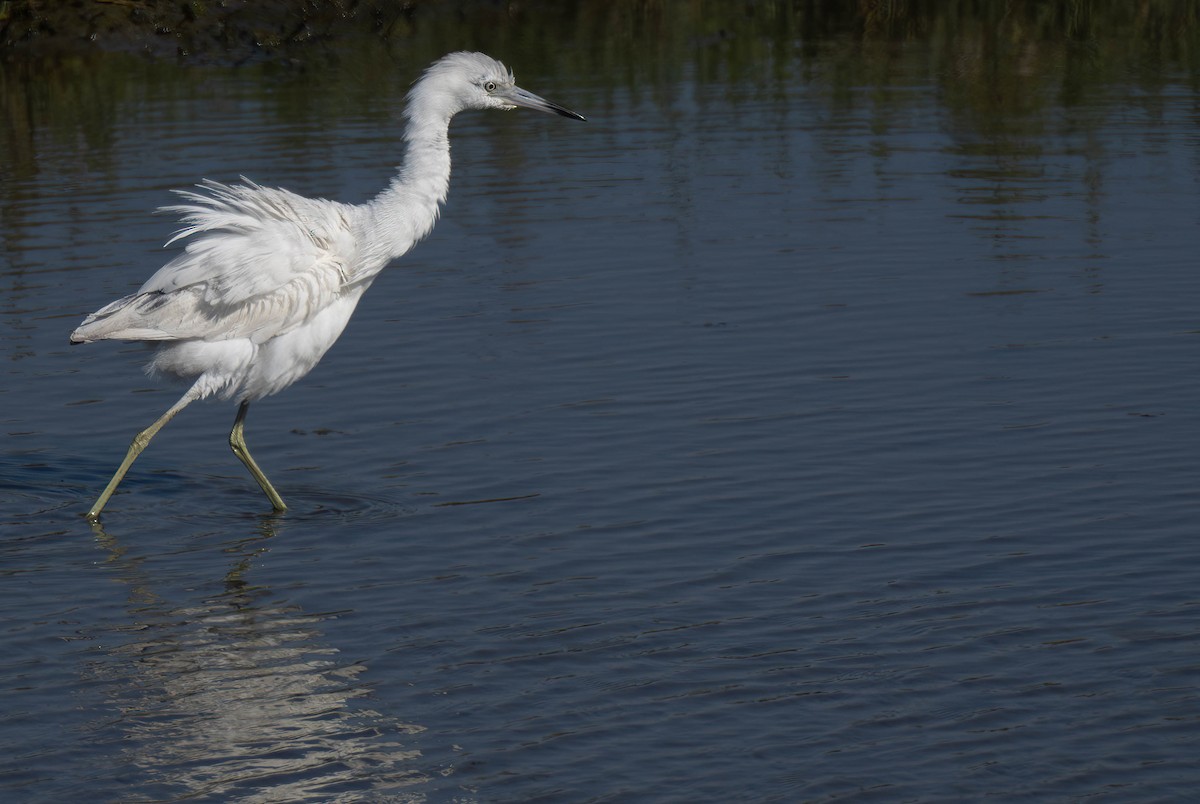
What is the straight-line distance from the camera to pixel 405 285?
43.2 ft

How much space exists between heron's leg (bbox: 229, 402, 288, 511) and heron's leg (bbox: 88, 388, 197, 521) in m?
0.34

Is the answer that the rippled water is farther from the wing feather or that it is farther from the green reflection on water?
the green reflection on water

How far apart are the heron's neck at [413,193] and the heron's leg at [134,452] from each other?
3.86 ft

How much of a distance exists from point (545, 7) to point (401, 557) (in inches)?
805

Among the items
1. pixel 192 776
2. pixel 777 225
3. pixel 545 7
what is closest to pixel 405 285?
pixel 777 225

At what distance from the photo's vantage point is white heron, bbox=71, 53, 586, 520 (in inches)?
351

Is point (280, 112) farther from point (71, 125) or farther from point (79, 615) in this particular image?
point (79, 615)

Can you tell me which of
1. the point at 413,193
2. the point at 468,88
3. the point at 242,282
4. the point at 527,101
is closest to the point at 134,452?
the point at 242,282

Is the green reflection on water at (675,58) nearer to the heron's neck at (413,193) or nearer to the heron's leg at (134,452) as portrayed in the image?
the heron's neck at (413,193)

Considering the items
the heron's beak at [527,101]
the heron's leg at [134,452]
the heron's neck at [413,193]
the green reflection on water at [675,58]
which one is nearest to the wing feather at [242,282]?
the heron's neck at [413,193]

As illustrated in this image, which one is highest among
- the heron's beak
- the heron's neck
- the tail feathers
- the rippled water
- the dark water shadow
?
the heron's beak

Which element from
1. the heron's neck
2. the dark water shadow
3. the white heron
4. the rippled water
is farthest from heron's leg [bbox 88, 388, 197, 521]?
the heron's neck

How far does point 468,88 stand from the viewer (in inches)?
384

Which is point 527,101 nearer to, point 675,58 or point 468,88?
point 468,88
